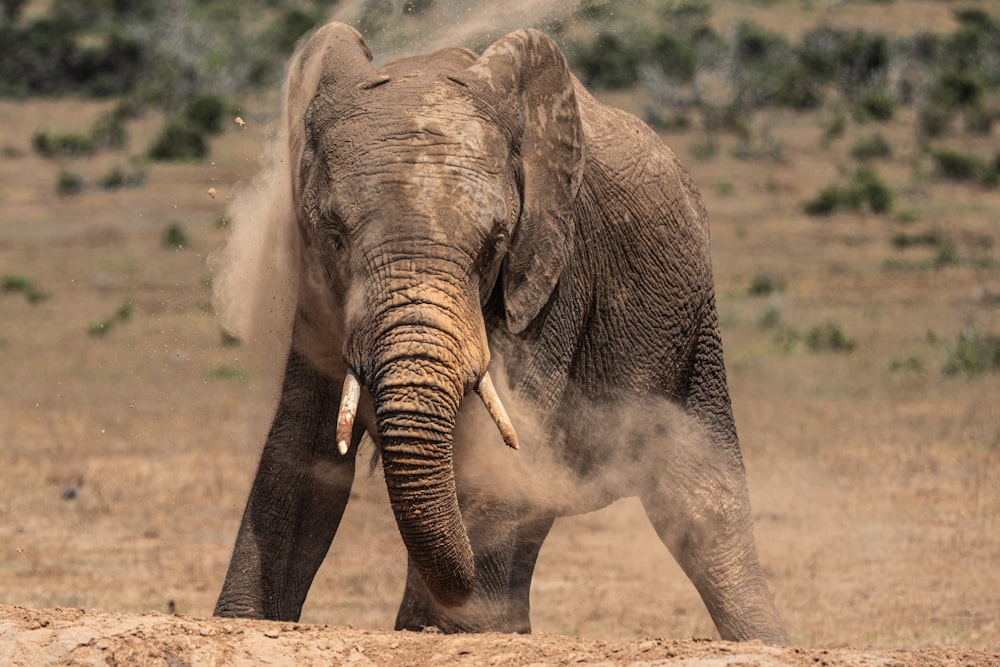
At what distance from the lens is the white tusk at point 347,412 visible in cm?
485

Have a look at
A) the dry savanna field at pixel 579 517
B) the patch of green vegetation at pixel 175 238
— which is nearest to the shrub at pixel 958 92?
the dry savanna field at pixel 579 517

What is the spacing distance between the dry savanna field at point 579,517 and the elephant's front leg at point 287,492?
0.26 meters

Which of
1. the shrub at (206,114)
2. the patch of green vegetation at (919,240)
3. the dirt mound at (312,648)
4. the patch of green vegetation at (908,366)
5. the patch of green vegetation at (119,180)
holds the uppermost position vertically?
the dirt mound at (312,648)

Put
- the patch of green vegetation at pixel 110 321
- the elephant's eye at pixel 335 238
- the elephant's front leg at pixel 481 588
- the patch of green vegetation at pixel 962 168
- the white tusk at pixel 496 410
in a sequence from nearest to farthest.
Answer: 1. the white tusk at pixel 496 410
2. the elephant's eye at pixel 335 238
3. the elephant's front leg at pixel 481 588
4. the patch of green vegetation at pixel 110 321
5. the patch of green vegetation at pixel 962 168

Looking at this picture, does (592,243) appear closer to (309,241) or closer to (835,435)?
(309,241)

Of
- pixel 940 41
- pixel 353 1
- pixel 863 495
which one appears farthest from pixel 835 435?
pixel 940 41

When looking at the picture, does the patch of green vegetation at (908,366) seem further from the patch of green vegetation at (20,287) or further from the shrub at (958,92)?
the shrub at (958,92)

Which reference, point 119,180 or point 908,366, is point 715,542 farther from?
point 119,180

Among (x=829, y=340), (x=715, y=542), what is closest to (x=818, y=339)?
(x=829, y=340)

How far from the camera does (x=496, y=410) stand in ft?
16.8

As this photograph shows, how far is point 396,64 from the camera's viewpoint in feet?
18.7

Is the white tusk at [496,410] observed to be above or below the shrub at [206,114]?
above

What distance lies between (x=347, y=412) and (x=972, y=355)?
11.6 metres

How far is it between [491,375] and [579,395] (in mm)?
782
